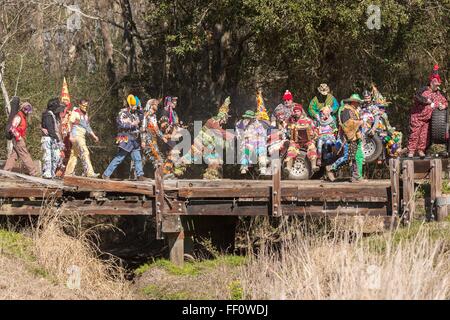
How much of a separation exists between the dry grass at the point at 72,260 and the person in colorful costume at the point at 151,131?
2581 millimetres

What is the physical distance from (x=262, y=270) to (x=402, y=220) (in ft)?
10.7

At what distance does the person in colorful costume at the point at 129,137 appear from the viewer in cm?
1709

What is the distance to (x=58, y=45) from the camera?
31.2 meters

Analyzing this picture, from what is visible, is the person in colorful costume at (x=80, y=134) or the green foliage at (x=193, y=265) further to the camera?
the person in colorful costume at (x=80, y=134)

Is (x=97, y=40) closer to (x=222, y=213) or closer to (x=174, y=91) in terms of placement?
(x=174, y=91)

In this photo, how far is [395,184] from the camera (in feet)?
47.5

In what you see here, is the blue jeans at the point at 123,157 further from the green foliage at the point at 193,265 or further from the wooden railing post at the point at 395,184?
the wooden railing post at the point at 395,184

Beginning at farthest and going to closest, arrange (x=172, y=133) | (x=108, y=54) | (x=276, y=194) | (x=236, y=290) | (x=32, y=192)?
(x=108, y=54) < (x=172, y=133) < (x=32, y=192) < (x=276, y=194) < (x=236, y=290)

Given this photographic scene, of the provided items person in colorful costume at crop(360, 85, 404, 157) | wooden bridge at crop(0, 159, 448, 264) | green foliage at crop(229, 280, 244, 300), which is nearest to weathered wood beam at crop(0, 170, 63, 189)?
wooden bridge at crop(0, 159, 448, 264)

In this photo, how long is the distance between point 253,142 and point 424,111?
315 cm

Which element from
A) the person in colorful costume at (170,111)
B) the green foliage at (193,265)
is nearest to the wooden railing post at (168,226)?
the green foliage at (193,265)

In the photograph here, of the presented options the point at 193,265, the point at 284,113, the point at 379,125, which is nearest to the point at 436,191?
the point at 379,125

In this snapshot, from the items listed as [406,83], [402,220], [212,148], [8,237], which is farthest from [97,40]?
[402,220]

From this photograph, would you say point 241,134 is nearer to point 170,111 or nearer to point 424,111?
point 170,111
